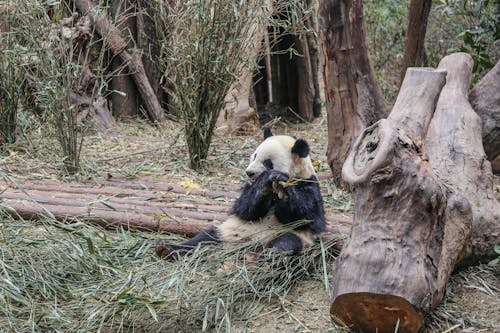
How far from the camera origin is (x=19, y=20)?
557 centimetres

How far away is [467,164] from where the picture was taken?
11.7 feet

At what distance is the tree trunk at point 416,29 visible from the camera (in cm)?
568

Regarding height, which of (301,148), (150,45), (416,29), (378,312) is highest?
(416,29)

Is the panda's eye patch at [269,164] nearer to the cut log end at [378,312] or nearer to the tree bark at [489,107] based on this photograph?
the cut log end at [378,312]

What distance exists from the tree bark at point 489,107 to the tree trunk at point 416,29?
1391 millimetres

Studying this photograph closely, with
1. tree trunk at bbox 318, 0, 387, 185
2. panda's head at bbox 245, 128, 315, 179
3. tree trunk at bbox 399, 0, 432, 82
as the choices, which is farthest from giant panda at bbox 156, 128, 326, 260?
tree trunk at bbox 399, 0, 432, 82

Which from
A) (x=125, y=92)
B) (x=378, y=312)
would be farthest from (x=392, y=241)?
(x=125, y=92)

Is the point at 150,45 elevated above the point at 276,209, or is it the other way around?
the point at 150,45

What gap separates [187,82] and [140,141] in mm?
1633

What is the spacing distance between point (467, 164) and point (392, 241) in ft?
3.57

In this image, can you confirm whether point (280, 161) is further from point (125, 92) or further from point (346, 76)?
point (125, 92)

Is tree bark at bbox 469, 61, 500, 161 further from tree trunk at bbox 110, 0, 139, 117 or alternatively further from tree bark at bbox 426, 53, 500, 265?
tree trunk at bbox 110, 0, 139, 117

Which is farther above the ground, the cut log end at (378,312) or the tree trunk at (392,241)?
the tree trunk at (392,241)

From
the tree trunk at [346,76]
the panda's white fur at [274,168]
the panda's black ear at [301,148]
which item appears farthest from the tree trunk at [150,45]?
the panda's black ear at [301,148]
